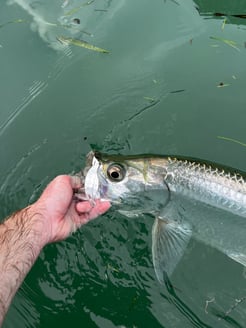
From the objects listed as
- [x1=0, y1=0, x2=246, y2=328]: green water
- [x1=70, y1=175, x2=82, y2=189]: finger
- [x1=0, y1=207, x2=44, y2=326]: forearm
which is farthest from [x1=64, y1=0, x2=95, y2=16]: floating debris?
[x1=0, y1=207, x2=44, y2=326]: forearm

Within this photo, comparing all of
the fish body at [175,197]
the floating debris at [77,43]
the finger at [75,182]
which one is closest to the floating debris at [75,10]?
the floating debris at [77,43]

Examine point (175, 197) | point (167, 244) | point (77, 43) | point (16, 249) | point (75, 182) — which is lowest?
point (167, 244)

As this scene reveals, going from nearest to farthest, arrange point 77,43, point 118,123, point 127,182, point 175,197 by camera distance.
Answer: point 127,182, point 175,197, point 118,123, point 77,43

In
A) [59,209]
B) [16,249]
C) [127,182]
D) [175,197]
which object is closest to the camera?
[16,249]

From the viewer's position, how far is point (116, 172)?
13.6 feet

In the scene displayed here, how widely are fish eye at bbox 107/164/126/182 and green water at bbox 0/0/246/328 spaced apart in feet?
2.37

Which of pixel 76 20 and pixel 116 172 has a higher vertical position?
pixel 76 20

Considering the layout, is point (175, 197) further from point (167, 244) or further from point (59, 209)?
point (59, 209)

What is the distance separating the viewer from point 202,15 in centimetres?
641

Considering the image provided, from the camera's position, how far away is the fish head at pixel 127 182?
411cm

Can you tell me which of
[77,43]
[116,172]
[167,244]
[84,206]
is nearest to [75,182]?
[84,206]

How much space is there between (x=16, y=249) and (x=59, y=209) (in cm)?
49

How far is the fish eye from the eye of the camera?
13.6ft

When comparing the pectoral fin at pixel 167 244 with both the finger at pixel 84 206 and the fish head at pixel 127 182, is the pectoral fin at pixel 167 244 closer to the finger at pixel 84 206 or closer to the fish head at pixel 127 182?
the fish head at pixel 127 182
